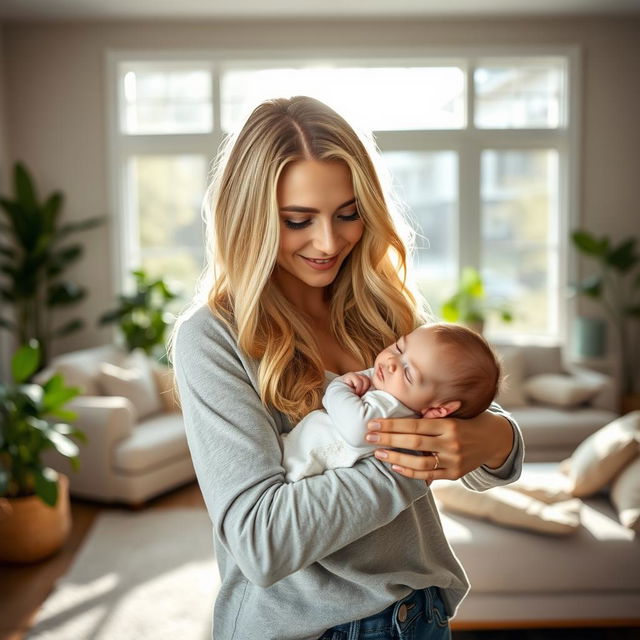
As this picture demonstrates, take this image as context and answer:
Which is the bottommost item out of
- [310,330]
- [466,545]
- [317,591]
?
[466,545]

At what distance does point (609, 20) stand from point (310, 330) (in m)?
5.70

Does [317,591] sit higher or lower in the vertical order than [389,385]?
lower

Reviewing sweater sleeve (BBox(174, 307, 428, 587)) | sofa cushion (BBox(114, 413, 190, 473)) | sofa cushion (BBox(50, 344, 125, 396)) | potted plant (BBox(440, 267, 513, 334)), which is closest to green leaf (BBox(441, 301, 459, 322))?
potted plant (BBox(440, 267, 513, 334))

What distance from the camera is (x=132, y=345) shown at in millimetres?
5250

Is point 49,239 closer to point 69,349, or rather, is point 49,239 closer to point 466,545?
point 69,349

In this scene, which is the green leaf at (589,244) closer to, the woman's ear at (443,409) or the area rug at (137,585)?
the area rug at (137,585)

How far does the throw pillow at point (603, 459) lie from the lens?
2.81 metres

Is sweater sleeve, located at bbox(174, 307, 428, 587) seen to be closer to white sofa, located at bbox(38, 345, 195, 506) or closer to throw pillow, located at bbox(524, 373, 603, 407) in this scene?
white sofa, located at bbox(38, 345, 195, 506)

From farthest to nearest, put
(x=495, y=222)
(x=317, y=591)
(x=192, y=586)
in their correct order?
(x=495, y=222) → (x=192, y=586) → (x=317, y=591)

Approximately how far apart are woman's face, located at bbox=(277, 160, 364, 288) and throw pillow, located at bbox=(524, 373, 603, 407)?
4022 millimetres

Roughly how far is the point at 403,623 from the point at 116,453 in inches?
136

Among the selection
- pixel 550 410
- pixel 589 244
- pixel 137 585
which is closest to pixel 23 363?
pixel 137 585

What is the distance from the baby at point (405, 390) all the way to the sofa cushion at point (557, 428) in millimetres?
3522

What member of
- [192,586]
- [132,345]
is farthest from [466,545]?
[132,345]
